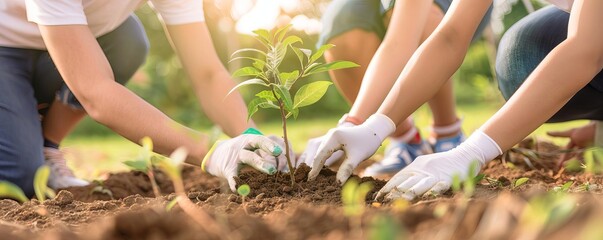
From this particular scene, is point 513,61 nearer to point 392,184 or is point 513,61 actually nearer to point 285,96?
point 392,184

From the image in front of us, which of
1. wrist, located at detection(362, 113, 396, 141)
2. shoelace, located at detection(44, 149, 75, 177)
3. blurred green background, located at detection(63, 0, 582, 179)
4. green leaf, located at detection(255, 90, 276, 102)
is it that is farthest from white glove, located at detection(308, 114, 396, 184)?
blurred green background, located at detection(63, 0, 582, 179)

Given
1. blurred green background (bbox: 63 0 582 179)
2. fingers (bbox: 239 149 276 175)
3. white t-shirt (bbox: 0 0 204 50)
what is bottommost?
blurred green background (bbox: 63 0 582 179)

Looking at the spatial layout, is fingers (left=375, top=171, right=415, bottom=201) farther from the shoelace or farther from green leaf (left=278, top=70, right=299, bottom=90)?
the shoelace

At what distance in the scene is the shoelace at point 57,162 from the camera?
9.50 feet

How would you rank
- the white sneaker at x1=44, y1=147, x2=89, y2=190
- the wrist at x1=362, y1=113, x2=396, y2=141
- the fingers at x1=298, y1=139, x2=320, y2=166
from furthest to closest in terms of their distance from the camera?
the white sneaker at x1=44, y1=147, x2=89, y2=190 < the fingers at x1=298, y1=139, x2=320, y2=166 < the wrist at x1=362, y1=113, x2=396, y2=141

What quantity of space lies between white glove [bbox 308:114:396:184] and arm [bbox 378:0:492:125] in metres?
0.08

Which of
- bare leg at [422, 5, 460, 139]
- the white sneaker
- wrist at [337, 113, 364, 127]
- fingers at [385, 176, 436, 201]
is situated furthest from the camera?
bare leg at [422, 5, 460, 139]

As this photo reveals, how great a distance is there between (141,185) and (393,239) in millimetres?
2164

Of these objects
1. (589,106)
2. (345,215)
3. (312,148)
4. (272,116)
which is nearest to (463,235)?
(345,215)

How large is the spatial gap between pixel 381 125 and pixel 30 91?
1498 mm

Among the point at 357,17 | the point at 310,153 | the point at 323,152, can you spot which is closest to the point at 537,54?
the point at 357,17

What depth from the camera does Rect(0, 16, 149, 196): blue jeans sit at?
2.60 meters

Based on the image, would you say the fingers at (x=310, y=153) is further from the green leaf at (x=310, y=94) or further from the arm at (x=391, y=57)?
the green leaf at (x=310, y=94)

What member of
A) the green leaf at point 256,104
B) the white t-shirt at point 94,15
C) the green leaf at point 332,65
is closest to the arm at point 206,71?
the white t-shirt at point 94,15
